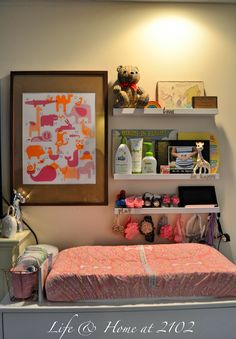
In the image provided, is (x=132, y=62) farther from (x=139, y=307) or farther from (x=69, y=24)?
(x=139, y=307)

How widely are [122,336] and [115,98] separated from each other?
1.27 metres

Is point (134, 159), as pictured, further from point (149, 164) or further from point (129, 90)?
point (129, 90)

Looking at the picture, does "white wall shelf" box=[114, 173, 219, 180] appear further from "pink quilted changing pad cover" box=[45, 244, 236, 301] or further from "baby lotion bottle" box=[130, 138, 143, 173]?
"pink quilted changing pad cover" box=[45, 244, 236, 301]

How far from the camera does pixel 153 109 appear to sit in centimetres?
175

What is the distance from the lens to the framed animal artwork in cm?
182

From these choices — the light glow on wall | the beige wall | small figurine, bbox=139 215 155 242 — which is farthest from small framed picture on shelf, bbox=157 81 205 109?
small figurine, bbox=139 215 155 242

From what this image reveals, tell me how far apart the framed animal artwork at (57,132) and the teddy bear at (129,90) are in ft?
0.37

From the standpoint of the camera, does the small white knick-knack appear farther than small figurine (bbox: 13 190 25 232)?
No

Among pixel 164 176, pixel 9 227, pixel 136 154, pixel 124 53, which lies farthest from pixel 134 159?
pixel 9 227

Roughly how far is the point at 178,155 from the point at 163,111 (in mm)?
287

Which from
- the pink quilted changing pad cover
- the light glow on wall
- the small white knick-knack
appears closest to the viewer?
the pink quilted changing pad cover


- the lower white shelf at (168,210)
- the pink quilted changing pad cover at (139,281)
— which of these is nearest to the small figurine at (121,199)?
the lower white shelf at (168,210)

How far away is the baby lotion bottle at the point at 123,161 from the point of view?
5.78ft

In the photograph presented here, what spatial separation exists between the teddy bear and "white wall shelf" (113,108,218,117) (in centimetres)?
4
